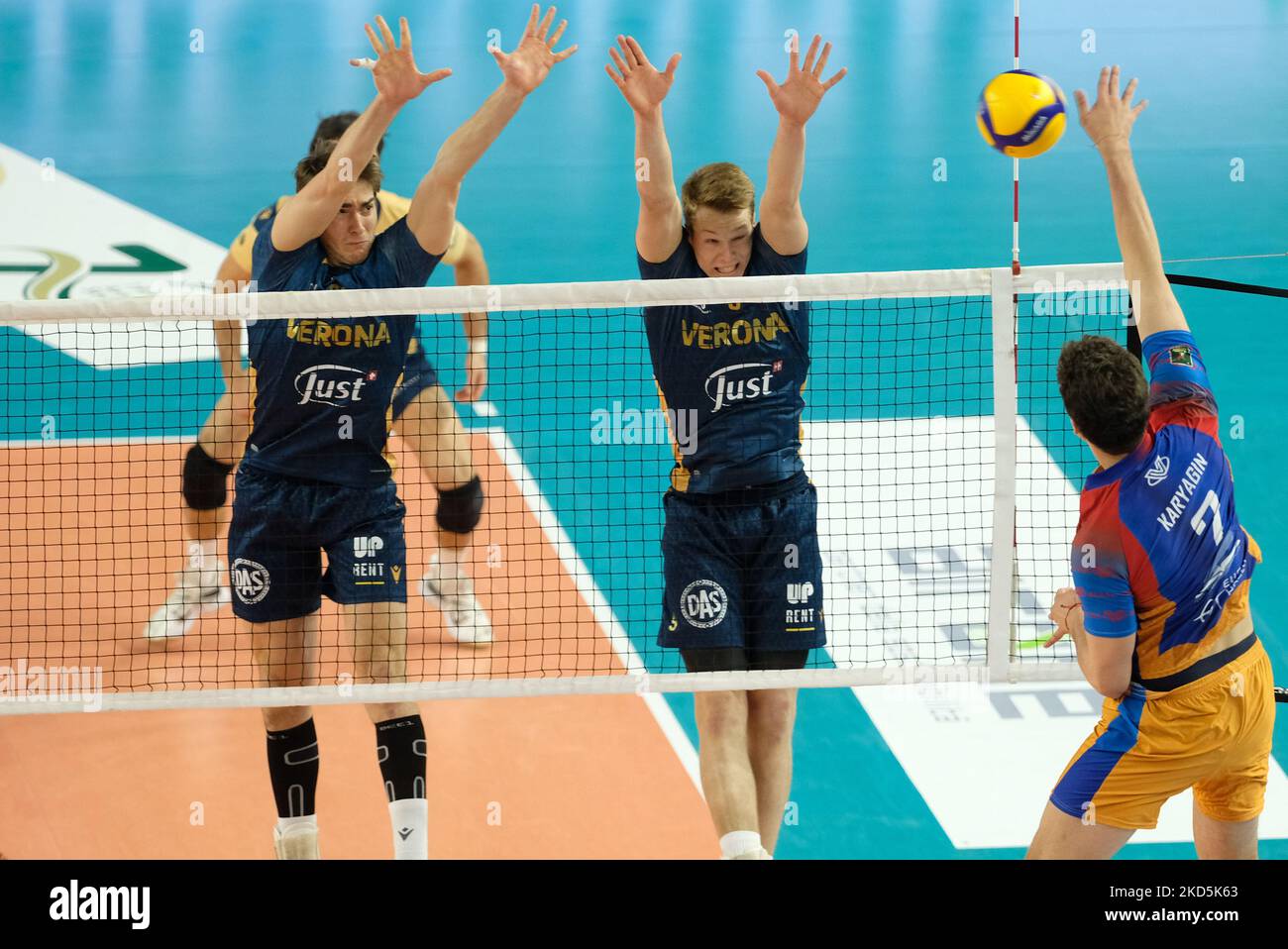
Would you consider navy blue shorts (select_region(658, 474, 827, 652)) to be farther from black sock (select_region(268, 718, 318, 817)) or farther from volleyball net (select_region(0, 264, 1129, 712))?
black sock (select_region(268, 718, 318, 817))

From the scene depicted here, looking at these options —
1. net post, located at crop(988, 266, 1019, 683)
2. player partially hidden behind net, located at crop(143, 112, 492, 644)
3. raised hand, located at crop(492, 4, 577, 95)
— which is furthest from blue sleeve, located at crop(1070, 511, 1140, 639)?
player partially hidden behind net, located at crop(143, 112, 492, 644)

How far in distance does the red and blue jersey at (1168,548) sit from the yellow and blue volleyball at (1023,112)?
92 cm

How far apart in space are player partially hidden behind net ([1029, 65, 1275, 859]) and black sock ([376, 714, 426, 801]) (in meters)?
2.07

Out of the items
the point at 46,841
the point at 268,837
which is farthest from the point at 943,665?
the point at 46,841

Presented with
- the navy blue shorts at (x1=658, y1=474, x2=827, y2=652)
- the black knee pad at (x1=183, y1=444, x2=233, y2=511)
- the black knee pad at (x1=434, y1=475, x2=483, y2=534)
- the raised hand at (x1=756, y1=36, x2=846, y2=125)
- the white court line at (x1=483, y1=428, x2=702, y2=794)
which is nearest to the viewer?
the raised hand at (x1=756, y1=36, x2=846, y2=125)

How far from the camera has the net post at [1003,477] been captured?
4.81 m

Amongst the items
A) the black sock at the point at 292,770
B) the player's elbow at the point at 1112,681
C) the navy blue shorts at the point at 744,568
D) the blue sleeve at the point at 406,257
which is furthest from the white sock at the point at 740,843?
the blue sleeve at the point at 406,257

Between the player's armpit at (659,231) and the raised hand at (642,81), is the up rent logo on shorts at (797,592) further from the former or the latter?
the raised hand at (642,81)

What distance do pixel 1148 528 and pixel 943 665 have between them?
48.1 inches

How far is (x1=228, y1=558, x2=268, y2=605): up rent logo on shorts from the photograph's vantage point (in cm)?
523

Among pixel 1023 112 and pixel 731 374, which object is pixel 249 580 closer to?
pixel 731 374

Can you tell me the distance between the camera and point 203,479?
22.6 ft

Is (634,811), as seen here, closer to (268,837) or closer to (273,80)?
(268,837)
